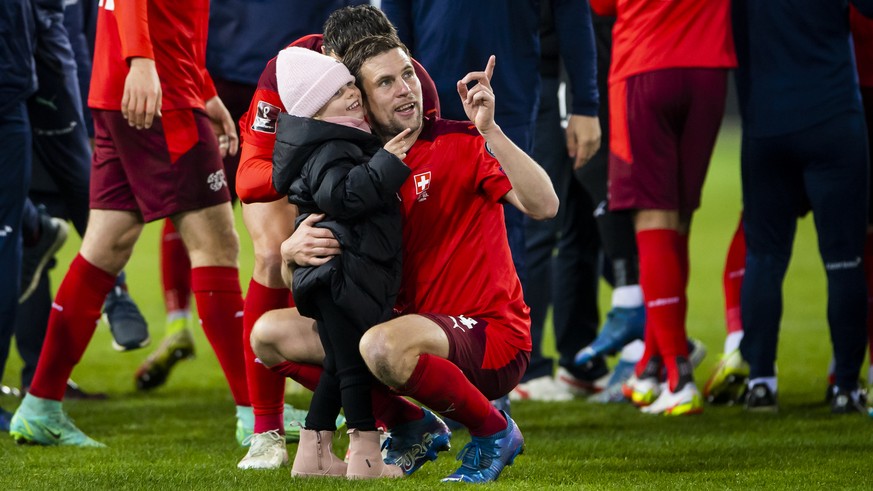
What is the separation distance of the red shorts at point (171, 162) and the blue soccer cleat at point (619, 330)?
2181mm

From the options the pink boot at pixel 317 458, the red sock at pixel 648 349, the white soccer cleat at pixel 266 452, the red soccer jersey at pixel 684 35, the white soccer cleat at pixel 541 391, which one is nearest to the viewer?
the pink boot at pixel 317 458

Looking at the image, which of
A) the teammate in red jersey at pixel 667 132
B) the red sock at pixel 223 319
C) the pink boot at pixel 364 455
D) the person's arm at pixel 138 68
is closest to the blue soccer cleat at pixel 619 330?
the teammate in red jersey at pixel 667 132

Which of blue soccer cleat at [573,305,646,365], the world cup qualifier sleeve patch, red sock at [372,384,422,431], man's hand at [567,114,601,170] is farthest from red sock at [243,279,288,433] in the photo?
blue soccer cleat at [573,305,646,365]

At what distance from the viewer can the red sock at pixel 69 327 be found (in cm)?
440

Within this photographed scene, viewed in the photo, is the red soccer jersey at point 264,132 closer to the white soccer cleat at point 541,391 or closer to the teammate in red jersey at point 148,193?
the teammate in red jersey at point 148,193

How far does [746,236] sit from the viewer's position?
5.28 metres

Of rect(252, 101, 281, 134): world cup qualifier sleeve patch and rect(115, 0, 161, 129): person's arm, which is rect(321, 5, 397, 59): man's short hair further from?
rect(115, 0, 161, 129): person's arm

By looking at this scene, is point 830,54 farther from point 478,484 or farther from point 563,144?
point 478,484

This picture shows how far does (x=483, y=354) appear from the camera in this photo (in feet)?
11.3

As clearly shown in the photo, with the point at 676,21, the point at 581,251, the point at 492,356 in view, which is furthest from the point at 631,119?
the point at 492,356

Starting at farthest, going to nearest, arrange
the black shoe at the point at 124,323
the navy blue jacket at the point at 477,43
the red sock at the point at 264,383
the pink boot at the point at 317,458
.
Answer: the black shoe at the point at 124,323
the navy blue jacket at the point at 477,43
the red sock at the point at 264,383
the pink boot at the point at 317,458

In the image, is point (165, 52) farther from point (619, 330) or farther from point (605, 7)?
point (619, 330)

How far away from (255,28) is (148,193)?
832 mm

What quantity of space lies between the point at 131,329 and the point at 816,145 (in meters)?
2.80
